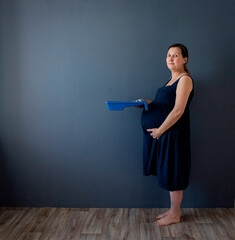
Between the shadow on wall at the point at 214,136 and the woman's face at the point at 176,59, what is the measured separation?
283 mm

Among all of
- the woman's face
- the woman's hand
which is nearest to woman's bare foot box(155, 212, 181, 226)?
the woman's hand

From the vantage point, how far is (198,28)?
198 cm

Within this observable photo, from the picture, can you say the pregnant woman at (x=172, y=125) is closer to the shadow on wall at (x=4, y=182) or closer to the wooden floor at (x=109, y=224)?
the wooden floor at (x=109, y=224)

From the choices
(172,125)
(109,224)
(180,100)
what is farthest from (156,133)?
(109,224)

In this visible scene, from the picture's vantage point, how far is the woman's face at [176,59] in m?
1.78

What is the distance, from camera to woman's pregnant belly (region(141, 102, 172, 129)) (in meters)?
1.82

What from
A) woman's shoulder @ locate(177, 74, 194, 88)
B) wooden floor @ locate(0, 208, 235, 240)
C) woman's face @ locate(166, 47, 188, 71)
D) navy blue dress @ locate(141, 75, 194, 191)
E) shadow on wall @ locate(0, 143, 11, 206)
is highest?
woman's face @ locate(166, 47, 188, 71)

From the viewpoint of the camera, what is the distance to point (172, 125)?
179 cm

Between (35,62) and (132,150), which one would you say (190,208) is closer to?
(132,150)

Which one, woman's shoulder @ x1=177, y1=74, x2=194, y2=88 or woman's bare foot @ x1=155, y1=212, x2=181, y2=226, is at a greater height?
woman's shoulder @ x1=177, y1=74, x2=194, y2=88

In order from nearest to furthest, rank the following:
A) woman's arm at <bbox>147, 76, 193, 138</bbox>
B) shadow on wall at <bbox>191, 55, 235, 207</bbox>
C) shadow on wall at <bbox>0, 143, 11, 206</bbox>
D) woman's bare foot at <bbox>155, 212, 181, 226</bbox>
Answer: woman's arm at <bbox>147, 76, 193, 138</bbox>
woman's bare foot at <bbox>155, 212, 181, 226</bbox>
shadow on wall at <bbox>191, 55, 235, 207</bbox>
shadow on wall at <bbox>0, 143, 11, 206</bbox>

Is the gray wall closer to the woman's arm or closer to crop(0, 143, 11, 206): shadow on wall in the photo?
crop(0, 143, 11, 206): shadow on wall

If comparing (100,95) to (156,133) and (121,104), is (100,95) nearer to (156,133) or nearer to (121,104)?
(121,104)

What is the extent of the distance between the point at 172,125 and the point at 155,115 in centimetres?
14
